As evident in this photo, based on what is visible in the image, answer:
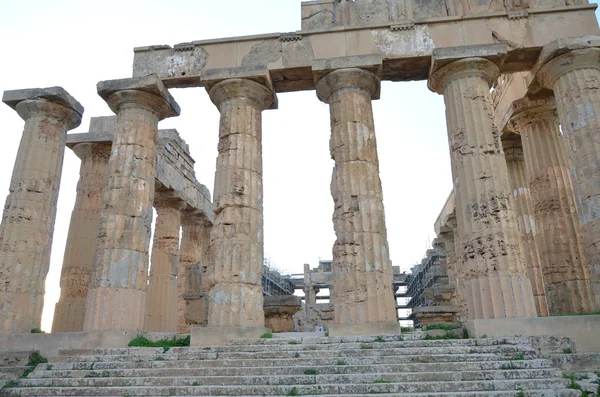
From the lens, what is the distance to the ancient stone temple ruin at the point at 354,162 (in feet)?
38.7

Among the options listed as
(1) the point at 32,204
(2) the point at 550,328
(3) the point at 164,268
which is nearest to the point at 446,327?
(2) the point at 550,328

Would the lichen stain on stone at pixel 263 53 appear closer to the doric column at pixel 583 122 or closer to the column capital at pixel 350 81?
the column capital at pixel 350 81

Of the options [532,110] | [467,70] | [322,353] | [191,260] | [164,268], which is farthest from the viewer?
[191,260]

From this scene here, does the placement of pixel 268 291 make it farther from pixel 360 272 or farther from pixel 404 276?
pixel 360 272

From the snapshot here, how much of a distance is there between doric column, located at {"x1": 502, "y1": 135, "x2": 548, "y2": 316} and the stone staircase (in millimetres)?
6803

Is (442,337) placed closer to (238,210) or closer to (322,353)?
(322,353)

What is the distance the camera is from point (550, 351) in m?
9.34

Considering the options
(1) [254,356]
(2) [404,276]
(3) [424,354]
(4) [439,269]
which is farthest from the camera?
(2) [404,276]

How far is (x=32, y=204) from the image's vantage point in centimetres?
1440

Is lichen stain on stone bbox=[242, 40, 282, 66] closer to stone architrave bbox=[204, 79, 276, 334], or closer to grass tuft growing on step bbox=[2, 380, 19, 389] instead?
stone architrave bbox=[204, 79, 276, 334]

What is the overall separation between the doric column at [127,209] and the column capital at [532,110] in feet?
36.5

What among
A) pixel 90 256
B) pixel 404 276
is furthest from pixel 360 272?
pixel 404 276

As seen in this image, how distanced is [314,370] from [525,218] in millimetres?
11385

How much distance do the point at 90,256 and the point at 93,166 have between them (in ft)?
11.4
